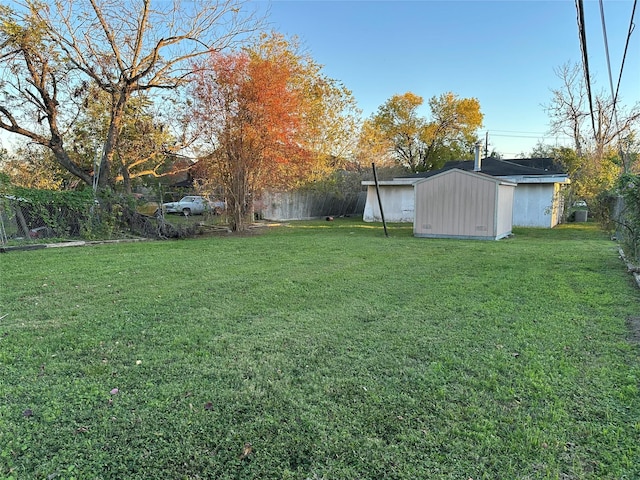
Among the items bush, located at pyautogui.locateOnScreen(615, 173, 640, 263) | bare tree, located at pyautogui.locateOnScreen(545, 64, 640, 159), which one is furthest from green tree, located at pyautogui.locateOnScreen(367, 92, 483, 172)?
bush, located at pyautogui.locateOnScreen(615, 173, 640, 263)

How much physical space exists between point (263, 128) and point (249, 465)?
950 centimetres

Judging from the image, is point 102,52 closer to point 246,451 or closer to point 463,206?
point 463,206

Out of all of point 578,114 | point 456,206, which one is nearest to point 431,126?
point 578,114

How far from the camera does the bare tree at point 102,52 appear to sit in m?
9.13

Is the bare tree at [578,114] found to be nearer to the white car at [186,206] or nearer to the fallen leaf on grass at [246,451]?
the white car at [186,206]

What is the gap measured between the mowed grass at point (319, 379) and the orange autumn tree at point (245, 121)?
6492mm

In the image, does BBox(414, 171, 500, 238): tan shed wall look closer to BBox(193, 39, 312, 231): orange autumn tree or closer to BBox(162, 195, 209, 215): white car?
BBox(193, 39, 312, 231): orange autumn tree

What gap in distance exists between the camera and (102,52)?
9992 mm

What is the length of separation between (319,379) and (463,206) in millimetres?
8473

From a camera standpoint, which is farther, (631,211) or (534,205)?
(534,205)

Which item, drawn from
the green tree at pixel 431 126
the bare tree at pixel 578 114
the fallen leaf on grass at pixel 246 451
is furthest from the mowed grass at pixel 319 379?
the green tree at pixel 431 126

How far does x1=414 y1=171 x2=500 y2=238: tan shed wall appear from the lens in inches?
371

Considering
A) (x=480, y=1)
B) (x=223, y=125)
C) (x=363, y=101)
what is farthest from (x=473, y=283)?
(x=363, y=101)

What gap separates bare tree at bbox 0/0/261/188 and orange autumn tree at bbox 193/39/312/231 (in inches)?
34.3
